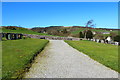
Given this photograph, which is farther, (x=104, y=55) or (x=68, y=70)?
(x=104, y=55)

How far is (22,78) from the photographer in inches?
185

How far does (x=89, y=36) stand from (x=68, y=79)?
44.5 metres

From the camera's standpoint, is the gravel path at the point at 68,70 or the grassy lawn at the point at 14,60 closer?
the grassy lawn at the point at 14,60

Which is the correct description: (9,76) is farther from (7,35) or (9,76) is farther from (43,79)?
(7,35)

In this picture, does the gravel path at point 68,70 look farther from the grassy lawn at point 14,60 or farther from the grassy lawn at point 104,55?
the grassy lawn at point 104,55

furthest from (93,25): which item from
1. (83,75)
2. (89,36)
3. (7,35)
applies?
(83,75)

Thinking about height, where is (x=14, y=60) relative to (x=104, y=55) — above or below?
above

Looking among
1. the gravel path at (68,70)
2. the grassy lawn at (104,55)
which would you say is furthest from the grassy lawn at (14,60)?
the grassy lawn at (104,55)

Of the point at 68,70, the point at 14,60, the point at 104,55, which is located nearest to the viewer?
the point at 68,70

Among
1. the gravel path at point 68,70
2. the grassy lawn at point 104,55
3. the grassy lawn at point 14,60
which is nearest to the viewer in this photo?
the grassy lawn at point 14,60

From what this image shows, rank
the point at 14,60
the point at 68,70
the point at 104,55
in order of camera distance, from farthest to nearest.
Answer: the point at 104,55 < the point at 14,60 < the point at 68,70

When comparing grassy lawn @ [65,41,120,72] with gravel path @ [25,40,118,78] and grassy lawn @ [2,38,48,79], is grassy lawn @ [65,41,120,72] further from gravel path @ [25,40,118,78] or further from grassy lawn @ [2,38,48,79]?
grassy lawn @ [2,38,48,79]

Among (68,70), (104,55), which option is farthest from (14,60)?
(104,55)

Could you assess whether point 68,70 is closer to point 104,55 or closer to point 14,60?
point 14,60
